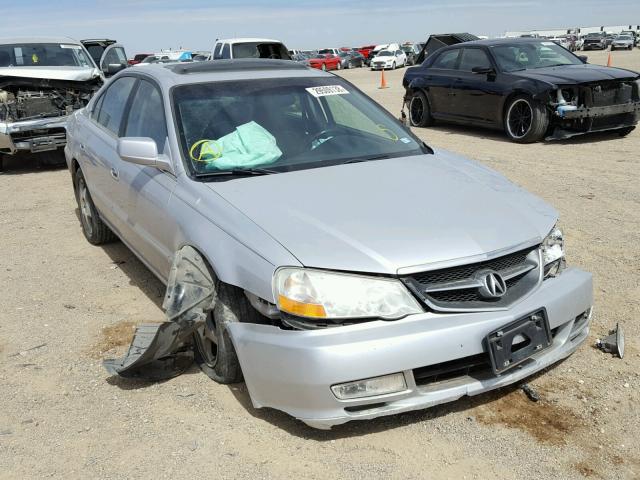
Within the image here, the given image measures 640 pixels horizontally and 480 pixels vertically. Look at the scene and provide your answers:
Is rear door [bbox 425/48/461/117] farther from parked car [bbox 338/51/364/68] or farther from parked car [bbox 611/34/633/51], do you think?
parked car [bbox 611/34/633/51]

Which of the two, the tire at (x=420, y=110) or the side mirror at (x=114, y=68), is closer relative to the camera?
the side mirror at (x=114, y=68)

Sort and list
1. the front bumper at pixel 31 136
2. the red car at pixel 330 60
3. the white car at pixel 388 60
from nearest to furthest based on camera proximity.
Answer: the front bumper at pixel 31 136 < the white car at pixel 388 60 < the red car at pixel 330 60

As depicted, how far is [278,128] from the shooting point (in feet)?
12.9

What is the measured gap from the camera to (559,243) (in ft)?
10.9

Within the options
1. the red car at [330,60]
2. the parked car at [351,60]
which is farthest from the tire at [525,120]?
the parked car at [351,60]

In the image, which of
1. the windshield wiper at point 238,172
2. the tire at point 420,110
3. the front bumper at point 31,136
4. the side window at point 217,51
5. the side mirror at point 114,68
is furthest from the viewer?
the side window at point 217,51

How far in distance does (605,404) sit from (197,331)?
2.10 meters

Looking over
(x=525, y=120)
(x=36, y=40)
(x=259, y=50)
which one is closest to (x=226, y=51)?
(x=259, y=50)

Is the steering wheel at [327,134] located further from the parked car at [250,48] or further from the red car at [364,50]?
the red car at [364,50]

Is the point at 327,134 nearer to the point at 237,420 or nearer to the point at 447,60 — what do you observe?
the point at 237,420

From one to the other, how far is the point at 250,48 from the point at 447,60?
19.2 ft

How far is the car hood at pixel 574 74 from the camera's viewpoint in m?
9.53

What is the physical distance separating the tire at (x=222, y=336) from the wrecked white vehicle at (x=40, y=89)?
710cm

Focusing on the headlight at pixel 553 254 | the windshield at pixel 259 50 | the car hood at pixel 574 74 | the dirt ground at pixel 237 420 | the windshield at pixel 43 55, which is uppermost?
the windshield at pixel 43 55
